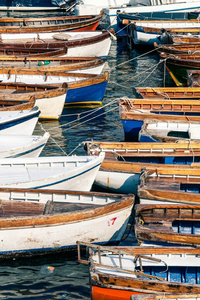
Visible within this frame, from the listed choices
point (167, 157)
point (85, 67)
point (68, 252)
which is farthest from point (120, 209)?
point (85, 67)

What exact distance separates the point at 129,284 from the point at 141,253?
1147mm

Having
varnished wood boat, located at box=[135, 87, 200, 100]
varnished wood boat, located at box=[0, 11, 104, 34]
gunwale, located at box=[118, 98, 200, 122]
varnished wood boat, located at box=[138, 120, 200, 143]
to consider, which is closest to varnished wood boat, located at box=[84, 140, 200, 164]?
varnished wood boat, located at box=[138, 120, 200, 143]

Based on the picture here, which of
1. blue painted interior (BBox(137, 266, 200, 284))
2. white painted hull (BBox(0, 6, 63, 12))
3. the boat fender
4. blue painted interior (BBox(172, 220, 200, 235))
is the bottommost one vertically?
blue painted interior (BBox(137, 266, 200, 284))

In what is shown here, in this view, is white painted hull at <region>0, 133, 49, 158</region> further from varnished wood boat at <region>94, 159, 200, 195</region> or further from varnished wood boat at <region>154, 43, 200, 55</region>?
varnished wood boat at <region>154, 43, 200, 55</region>

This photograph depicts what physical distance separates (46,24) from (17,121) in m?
18.3

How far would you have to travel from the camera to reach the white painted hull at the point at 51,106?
62.0 ft

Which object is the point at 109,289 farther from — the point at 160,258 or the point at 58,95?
the point at 58,95

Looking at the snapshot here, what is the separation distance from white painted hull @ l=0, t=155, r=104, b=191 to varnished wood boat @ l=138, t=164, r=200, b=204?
1.42m

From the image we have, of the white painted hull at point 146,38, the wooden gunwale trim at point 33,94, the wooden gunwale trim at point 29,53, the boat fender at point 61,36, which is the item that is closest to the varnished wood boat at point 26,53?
the wooden gunwale trim at point 29,53

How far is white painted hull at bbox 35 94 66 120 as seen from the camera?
1890 cm

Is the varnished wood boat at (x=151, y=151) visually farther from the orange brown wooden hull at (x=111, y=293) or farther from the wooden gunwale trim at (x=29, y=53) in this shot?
the wooden gunwale trim at (x=29, y=53)

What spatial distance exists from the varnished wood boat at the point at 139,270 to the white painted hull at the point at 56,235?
1.25 meters

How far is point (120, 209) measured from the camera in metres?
10.8

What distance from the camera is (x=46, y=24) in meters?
32.7
